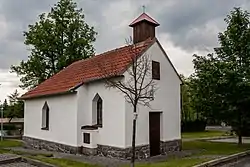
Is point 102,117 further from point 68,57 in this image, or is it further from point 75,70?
point 68,57

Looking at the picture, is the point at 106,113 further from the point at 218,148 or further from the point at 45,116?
the point at 218,148

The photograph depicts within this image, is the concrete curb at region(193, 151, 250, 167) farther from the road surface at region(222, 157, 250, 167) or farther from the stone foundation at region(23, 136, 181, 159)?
the stone foundation at region(23, 136, 181, 159)

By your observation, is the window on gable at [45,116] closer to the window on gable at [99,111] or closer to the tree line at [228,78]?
the window on gable at [99,111]

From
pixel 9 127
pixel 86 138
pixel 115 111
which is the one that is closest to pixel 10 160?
pixel 86 138

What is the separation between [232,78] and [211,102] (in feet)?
6.62

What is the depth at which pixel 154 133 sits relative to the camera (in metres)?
17.4

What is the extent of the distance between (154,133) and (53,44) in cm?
2122

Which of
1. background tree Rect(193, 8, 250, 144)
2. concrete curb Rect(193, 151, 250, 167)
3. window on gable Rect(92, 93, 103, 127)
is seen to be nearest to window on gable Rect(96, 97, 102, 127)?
window on gable Rect(92, 93, 103, 127)

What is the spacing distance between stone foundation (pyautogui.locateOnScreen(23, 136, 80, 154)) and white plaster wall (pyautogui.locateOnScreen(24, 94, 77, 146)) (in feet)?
0.73

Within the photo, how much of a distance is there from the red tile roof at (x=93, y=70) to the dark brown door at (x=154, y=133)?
3145 millimetres

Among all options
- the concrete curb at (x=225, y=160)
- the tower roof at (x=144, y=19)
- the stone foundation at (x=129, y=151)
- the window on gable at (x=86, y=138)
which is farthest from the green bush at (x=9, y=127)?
the concrete curb at (x=225, y=160)

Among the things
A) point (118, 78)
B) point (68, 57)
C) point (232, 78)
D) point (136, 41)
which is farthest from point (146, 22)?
point (68, 57)

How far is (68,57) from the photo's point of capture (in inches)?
1396

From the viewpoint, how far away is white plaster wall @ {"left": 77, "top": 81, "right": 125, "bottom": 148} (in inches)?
623
